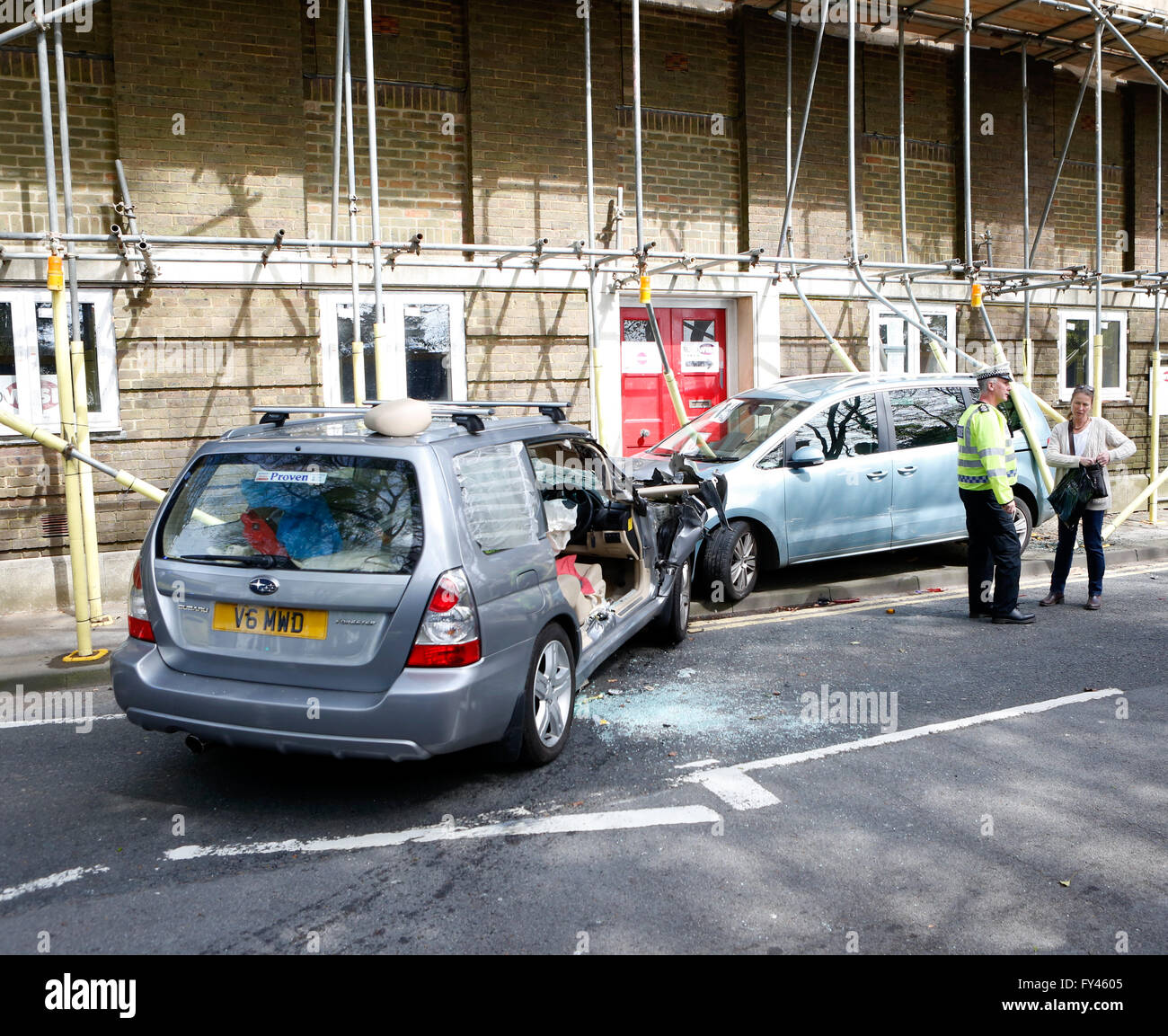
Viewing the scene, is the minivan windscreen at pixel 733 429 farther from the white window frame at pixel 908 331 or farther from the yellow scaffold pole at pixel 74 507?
the yellow scaffold pole at pixel 74 507

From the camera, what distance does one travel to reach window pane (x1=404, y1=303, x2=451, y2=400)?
34.1 feet

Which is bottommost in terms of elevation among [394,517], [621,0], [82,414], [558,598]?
[558,598]

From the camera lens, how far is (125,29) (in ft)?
30.0

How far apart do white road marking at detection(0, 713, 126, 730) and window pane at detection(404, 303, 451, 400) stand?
16.9 feet

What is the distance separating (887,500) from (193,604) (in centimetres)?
628

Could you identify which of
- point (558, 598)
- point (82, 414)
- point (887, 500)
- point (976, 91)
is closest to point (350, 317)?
point (82, 414)

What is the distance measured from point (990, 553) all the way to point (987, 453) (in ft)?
2.67

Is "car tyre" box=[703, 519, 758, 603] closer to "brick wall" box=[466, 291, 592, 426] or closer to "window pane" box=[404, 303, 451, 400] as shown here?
"brick wall" box=[466, 291, 592, 426]

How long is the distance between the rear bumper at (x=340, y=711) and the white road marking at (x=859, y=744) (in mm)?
1047

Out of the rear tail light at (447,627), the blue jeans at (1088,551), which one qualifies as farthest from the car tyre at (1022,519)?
the rear tail light at (447,627)

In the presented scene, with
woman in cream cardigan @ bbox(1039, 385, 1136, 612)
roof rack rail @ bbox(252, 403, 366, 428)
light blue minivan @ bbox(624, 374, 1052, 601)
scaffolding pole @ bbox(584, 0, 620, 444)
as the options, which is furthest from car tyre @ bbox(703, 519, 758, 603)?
roof rack rail @ bbox(252, 403, 366, 428)

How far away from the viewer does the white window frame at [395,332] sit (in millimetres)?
9984

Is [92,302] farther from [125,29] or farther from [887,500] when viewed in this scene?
[887,500]

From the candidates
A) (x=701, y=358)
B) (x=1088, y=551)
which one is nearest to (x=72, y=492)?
(x=701, y=358)
